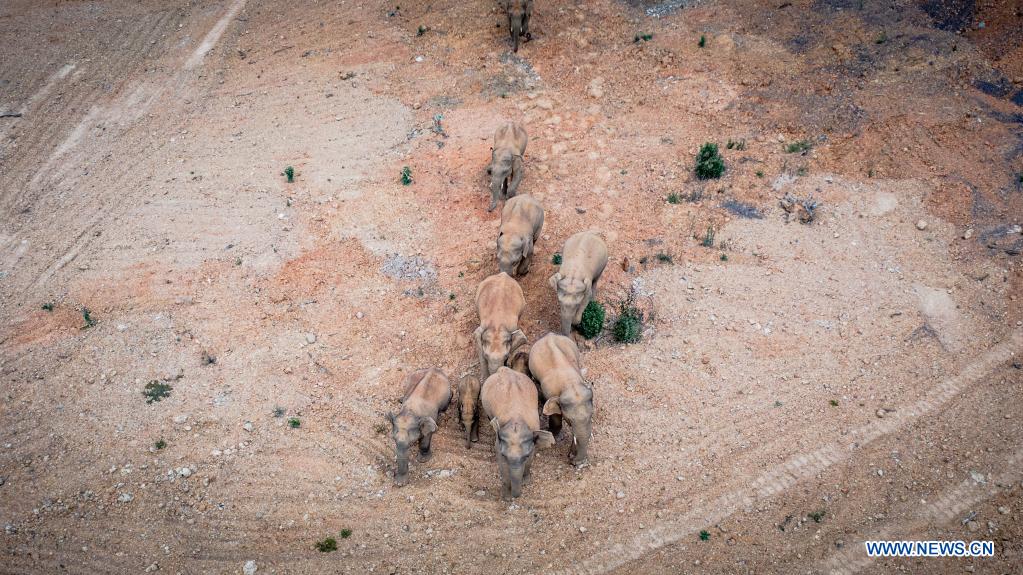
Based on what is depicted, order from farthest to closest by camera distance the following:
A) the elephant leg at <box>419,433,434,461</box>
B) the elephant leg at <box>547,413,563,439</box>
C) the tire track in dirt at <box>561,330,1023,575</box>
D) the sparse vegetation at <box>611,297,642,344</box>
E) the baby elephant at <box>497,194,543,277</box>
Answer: the baby elephant at <box>497,194,543,277</box>, the sparse vegetation at <box>611,297,642,344</box>, the elephant leg at <box>547,413,563,439</box>, the elephant leg at <box>419,433,434,461</box>, the tire track in dirt at <box>561,330,1023,575</box>

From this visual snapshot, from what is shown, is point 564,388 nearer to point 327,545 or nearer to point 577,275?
point 577,275

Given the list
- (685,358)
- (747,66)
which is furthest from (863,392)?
(747,66)

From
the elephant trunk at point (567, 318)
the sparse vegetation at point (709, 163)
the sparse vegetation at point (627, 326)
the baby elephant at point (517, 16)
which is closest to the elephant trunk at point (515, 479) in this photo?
the elephant trunk at point (567, 318)

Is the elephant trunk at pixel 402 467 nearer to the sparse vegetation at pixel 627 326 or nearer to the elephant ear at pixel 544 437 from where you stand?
the elephant ear at pixel 544 437

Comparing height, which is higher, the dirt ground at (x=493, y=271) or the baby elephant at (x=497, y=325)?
the baby elephant at (x=497, y=325)

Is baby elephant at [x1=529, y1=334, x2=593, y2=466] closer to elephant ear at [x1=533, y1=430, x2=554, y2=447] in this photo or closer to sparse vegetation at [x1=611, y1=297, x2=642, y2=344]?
elephant ear at [x1=533, y1=430, x2=554, y2=447]

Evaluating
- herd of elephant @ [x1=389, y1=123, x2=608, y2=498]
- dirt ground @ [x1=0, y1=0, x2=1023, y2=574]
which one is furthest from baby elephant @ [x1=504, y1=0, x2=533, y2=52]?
herd of elephant @ [x1=389, y1=123, x2=608, y2=498]
